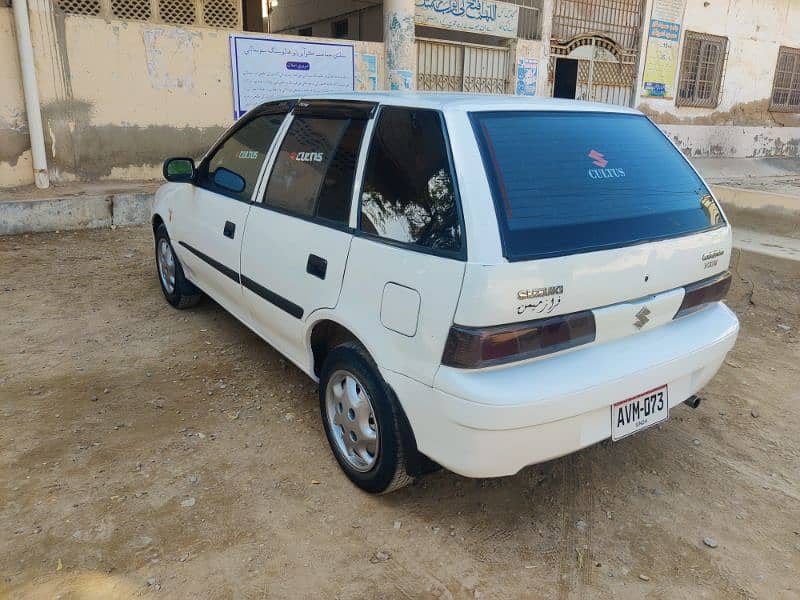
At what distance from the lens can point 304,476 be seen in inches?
111

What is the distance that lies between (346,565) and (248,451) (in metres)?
0.92

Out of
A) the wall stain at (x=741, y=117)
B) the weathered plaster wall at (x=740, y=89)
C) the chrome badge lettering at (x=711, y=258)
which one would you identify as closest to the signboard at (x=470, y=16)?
the weathered plaster wall at (x=740, y=89)

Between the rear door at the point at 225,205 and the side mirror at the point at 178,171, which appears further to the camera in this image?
the side mirror at the point at 178,171

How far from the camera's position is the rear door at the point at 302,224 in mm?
2670

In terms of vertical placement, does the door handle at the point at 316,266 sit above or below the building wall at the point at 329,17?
below

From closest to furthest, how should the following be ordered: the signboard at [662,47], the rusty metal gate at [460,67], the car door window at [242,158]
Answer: the car door window at [242,158] < the rusty metal gate at [460,67] < the signboard at [662,47]

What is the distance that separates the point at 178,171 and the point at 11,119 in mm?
4685

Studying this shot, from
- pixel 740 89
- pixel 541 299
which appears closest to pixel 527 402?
pixel 541 299

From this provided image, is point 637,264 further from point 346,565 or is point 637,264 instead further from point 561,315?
point 346,565

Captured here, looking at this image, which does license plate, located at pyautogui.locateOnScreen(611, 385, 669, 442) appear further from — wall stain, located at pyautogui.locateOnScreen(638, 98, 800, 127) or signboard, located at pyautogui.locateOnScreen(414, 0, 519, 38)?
wall stain, located at pyautogui.locateOnScreen(638, 98, 800, 127)

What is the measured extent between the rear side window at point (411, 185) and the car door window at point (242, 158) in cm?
103

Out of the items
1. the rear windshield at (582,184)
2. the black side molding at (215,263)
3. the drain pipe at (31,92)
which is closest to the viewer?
the rear windshield at (582,184)

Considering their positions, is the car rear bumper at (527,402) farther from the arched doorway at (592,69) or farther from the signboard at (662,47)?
the signboard at (662,47)

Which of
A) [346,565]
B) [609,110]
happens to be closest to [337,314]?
[346,565]
